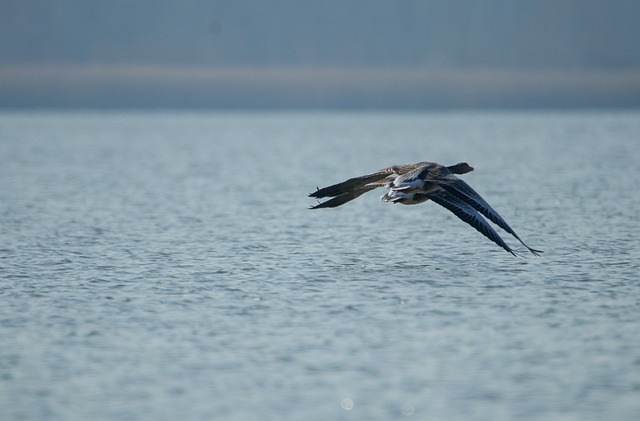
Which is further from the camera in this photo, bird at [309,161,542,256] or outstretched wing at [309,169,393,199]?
outstretched wing at [309,169,393,199]

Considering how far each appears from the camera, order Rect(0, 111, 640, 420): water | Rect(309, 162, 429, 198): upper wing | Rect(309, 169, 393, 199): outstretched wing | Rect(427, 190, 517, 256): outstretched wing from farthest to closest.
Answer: Rect(309, 169, 393, 199): outstretched wing
Rect(309, 162, 429, 198): upper wing
Rect(427, 190, 517, 256): outstretched wing
Rect(0, 111, 640, 420): water

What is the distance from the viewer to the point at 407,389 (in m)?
14.1

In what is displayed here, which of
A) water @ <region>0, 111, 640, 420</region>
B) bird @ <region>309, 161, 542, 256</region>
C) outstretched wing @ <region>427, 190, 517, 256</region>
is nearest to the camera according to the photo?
water @ <region>0, 111, 640, 420</region>

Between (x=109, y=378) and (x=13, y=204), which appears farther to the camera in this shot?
(x=13, y=204)

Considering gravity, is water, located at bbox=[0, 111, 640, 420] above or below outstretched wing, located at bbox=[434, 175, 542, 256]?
below

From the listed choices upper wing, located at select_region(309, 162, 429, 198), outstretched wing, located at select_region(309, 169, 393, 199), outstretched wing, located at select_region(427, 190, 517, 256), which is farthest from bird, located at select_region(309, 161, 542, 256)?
outstretched wing, located at select_region(309, 169, 393, 199)

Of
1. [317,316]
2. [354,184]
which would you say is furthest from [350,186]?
[317,316]

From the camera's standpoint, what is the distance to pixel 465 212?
21672 mm

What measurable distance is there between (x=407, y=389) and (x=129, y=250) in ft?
48.5

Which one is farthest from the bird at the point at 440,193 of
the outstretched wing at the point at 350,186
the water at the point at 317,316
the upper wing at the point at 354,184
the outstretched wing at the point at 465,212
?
the water at the point at 317,316

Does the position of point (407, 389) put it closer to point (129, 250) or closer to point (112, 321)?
point (112, 321)

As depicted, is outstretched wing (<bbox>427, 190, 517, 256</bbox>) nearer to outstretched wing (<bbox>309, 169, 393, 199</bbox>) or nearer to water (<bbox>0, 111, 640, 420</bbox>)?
water (<bbox>0, 111, 640, 420</bbox>)

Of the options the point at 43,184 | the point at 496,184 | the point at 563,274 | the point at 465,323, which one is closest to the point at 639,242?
the point at 563,274

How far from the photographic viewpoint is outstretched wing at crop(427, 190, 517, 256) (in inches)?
834
